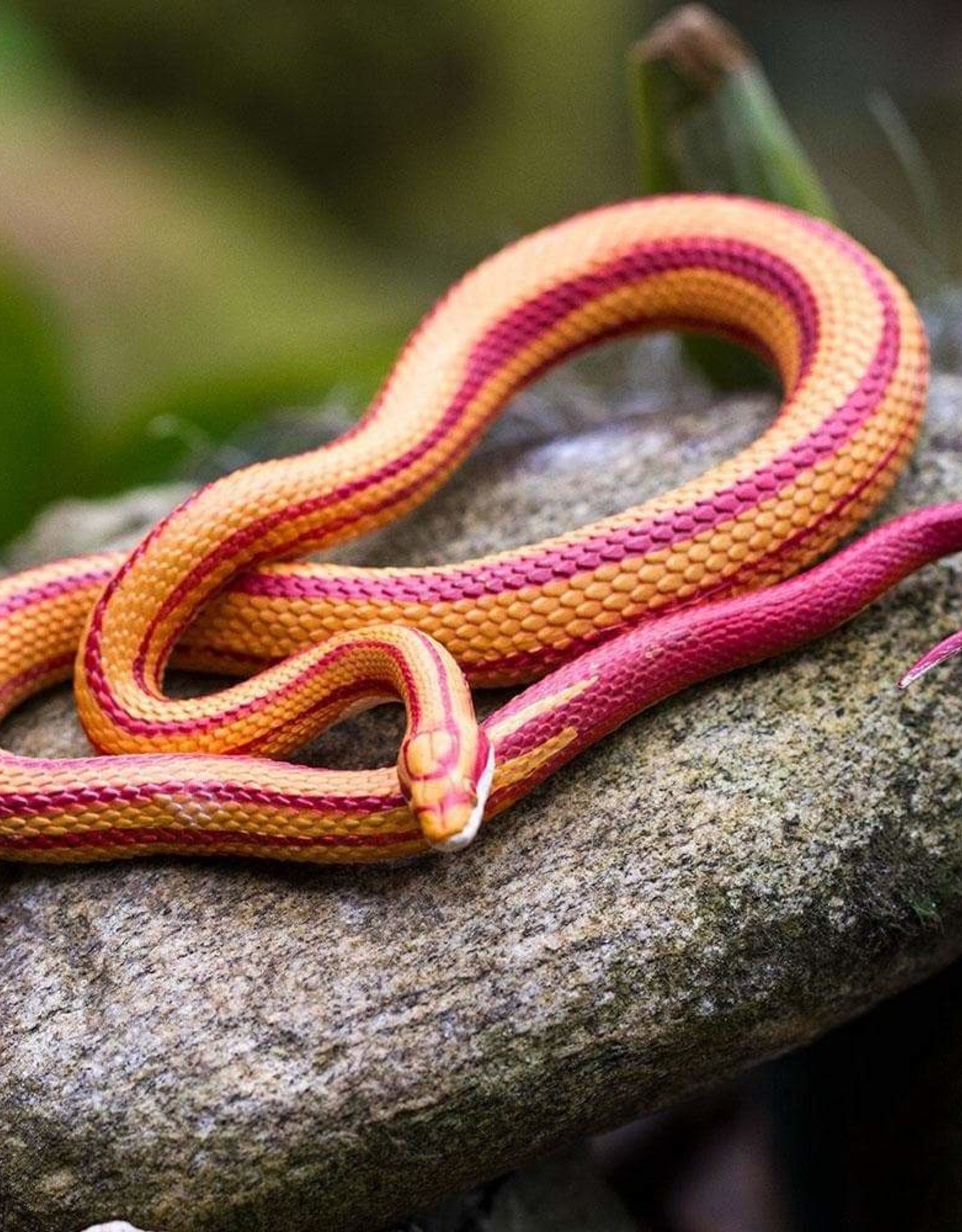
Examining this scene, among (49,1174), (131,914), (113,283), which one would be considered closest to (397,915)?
(131,914)

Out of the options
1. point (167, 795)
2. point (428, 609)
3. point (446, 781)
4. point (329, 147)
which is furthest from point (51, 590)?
point (329, 147)

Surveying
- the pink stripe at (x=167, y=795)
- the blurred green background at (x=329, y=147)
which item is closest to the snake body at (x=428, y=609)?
the pink stripe at (x=167, y=795)

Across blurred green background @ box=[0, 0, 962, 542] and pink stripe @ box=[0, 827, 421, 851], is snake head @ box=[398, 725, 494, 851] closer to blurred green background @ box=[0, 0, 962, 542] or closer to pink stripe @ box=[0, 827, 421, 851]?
pink stripe @ box=[0, 827, 421, 851]

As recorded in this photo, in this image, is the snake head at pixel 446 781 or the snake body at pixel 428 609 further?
the snake body at pixel 428 609

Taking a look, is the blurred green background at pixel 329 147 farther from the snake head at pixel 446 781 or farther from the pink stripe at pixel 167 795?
the snake head at pixel 446 781

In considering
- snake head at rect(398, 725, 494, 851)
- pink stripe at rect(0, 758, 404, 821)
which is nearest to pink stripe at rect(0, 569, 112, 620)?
pink stripe at rect(0, 758, 404, 821)

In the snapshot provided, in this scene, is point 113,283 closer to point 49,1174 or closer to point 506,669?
point 506,669

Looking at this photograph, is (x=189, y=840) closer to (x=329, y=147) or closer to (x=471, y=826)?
(x=471, y=826)
